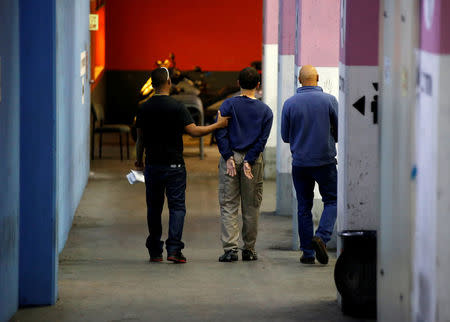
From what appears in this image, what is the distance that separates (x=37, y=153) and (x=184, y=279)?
1809 mm

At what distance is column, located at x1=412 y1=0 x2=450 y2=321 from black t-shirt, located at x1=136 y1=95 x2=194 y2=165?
3.92 meters

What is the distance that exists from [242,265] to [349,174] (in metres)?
2.01

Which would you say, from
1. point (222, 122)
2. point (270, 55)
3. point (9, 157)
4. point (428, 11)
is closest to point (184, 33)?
point (270, 55)

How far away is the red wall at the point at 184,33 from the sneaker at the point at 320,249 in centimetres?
1407

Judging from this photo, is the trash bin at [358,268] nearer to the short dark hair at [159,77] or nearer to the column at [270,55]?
the short dark hair at [159,77]

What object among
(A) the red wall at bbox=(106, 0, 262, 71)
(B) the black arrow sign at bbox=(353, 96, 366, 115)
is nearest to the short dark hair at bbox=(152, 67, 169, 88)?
(B) the black arrow sign at bbox=(353, 96, 366, 115)

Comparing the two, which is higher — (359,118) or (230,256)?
(359,118)

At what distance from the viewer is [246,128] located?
28.6 feet

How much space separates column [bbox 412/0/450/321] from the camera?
182 inches

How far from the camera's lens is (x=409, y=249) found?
17.2 feet

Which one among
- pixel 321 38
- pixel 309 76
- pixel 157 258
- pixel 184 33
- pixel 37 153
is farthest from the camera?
pixel 184 33

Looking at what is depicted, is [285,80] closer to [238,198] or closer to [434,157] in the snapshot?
[238,198]

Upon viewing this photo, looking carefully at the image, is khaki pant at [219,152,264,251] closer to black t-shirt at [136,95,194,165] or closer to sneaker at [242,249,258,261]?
sneaker at [242,249,258,261]

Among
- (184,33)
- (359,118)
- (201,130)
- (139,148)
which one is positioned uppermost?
(184,33)
